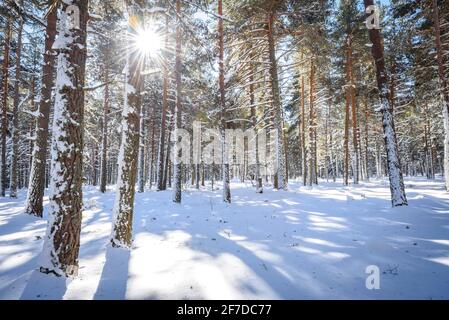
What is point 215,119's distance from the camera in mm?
15586

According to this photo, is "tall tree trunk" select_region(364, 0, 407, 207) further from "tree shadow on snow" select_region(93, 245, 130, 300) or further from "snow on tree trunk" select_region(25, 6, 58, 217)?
"snow on tree trunk" select_region(25, 6, 58, 217)

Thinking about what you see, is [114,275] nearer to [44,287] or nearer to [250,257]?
[44,287]

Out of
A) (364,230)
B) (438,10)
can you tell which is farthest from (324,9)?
(364,230)

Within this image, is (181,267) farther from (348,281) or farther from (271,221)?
(271,221)

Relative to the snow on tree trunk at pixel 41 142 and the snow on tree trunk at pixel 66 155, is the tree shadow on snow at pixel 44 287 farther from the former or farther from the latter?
the snow on tree trunk at pixel 41 142

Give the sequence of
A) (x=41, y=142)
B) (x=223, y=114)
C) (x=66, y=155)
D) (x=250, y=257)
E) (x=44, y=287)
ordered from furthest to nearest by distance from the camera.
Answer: (x=223, y=114) → (x=41, y=142) → (x=250, y=257) → (x=66, y=155) → (x=44, y=287)

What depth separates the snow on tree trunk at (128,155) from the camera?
19.8 ft

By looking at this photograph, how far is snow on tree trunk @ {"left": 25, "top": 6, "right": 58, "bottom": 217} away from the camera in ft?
32.9

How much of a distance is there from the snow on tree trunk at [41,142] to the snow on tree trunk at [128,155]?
5.95 metres

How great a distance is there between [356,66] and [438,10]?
7617 millimetres

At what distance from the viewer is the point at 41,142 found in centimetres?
1010

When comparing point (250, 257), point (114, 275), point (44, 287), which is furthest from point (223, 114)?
point (44, 287)

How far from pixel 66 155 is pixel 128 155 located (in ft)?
5.02

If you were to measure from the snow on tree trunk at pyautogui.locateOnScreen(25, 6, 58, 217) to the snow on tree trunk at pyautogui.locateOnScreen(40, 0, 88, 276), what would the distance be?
6.57 meters
